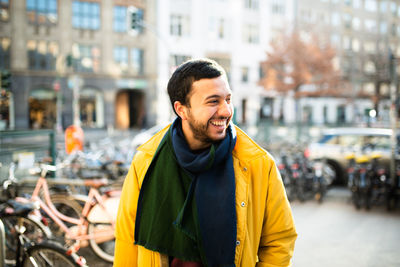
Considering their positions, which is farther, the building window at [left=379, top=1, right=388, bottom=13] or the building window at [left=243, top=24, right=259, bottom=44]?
the building window at [left=379, top=1, right=388, bottom=13]

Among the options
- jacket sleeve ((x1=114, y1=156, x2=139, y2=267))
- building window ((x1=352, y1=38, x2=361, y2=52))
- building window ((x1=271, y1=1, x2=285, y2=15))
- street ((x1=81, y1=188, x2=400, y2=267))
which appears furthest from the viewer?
building window ((x1=352, y1=38, x2=361, y2=52))

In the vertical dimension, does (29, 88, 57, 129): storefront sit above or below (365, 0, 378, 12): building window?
below

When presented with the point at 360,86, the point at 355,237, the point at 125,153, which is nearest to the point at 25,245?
the point at 355,237

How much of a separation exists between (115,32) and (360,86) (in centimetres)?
3392

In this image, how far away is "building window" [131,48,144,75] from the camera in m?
31.6

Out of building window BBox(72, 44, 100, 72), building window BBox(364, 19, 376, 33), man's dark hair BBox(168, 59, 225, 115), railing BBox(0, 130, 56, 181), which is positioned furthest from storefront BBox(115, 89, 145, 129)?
building window BBox(364, 19, 376, 33)

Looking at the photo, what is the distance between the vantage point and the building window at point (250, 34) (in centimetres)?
3575

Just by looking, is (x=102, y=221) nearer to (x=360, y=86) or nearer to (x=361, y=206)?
(x=361, y=206)

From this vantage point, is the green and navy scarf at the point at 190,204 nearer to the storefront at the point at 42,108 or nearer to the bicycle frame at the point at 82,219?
the bicycle frame at the point at 82,219

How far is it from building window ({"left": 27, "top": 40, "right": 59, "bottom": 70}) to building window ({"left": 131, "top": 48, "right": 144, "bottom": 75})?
22.1 feet

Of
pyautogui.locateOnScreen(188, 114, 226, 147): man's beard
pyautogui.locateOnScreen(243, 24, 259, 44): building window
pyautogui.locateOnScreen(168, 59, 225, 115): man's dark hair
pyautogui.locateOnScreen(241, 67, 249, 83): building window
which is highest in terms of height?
pyautogui.locateOnScreen(243, 24, 259, 44): building window

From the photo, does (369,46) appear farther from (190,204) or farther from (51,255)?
(190,204)

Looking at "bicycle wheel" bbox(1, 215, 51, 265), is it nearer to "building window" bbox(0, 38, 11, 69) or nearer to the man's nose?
the man's nose

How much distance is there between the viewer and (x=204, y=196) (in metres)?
1.69
